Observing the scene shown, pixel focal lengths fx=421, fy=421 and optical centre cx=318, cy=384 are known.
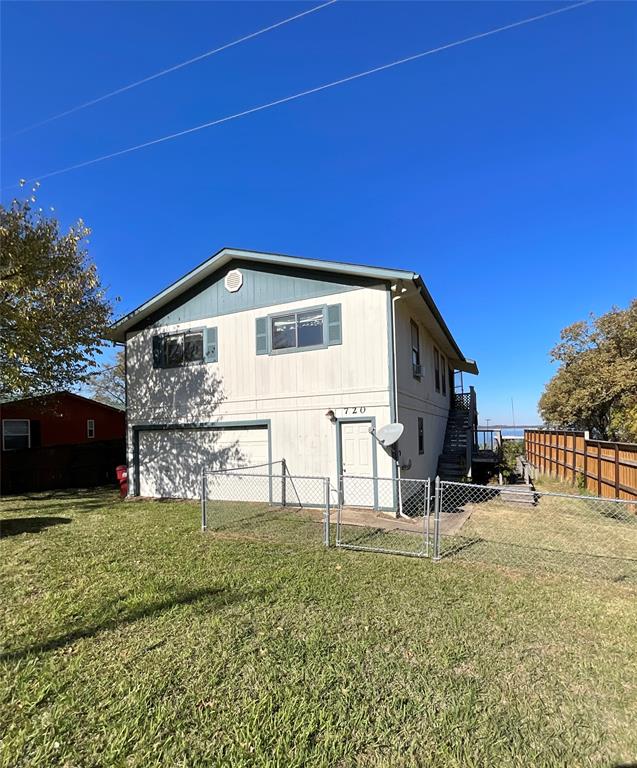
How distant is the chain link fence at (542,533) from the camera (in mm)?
5719

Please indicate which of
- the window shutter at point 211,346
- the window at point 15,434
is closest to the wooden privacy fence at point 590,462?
the window shutter at point 211,346

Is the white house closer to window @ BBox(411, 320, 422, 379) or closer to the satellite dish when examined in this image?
window @ BBox(411, 320, 422, 379)

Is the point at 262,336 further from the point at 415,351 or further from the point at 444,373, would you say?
the point at 444,373

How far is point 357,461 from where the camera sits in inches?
374

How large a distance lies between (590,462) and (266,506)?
8.78 m

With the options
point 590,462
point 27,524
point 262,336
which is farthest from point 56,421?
point 590,462

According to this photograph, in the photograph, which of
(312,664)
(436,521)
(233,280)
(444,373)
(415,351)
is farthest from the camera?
(444,373)

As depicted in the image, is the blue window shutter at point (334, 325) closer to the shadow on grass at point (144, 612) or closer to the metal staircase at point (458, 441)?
the shadow on grass at point (144, 612)

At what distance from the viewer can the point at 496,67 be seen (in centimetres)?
755

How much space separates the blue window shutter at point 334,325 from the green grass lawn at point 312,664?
17.1 feet

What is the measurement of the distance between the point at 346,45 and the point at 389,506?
844cm

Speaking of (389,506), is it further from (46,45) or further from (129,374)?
(46,45)

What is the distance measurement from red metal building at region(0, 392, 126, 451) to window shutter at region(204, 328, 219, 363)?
6.43 metres

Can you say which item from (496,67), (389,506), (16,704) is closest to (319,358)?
(389,506)
